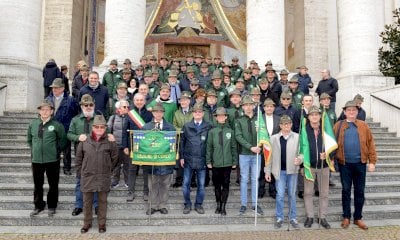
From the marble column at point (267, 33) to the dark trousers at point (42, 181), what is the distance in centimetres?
876

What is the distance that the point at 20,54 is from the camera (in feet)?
38.6

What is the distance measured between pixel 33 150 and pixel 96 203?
1375mm

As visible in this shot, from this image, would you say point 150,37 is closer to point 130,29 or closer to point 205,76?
point 130,29

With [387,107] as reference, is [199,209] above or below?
below

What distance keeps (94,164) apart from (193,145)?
69.3 inches

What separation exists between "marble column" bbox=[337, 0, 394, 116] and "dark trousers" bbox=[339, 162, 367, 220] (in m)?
7.51

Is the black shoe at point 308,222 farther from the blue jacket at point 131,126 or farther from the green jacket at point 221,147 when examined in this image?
the blue jacket at point 131,126

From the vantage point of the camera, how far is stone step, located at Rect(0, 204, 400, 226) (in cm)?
615

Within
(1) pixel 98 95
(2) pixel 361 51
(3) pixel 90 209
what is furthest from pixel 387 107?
(3) pixel 90 209

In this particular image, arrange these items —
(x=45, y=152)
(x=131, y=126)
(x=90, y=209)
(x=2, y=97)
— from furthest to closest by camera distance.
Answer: (x=2, y=97) → (x=131, y=126) → (x=45, y=152) → (x=90, y=209)

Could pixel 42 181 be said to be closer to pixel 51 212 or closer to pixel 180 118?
pixel 51 212

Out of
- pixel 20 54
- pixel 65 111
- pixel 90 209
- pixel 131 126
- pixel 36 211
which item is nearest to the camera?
pixel 90 209

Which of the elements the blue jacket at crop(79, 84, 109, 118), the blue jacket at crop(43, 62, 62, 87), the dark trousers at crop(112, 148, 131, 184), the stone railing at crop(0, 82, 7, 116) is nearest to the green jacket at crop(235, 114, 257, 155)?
the dark trousers at crop(112, 148, 131, 184)

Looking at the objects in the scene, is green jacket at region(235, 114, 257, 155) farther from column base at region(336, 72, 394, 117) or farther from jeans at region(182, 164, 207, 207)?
column base at region(336, 72, 394, 117)
